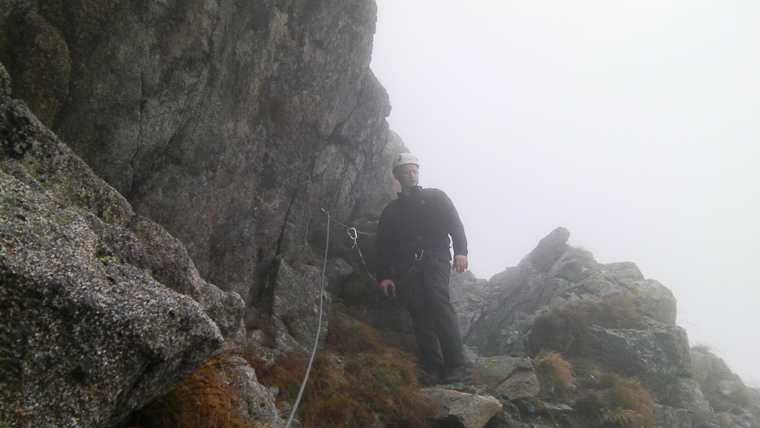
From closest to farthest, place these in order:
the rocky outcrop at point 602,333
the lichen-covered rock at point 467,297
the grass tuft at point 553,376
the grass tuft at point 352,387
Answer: the grass tuft at point 352,387 → the grass tuft at point 553,376 → the rocky outcrop at point 602,333 → the lichen-covered rock at point 467,297

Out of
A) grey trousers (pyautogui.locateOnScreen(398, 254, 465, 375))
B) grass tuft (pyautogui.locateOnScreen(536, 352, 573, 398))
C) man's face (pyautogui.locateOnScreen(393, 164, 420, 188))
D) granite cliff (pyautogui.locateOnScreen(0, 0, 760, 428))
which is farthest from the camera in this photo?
man's face (pyautogui.locateOnScreen(393, 164, 420, 188))

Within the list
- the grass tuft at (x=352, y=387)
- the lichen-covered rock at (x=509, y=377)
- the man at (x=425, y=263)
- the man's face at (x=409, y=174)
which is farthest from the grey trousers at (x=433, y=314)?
the man's face at (x=409, y=174)

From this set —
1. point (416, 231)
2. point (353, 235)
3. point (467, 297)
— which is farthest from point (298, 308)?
point (467, 297)

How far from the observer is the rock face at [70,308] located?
8.32ft

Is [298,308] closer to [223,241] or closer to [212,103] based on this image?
[223,241]

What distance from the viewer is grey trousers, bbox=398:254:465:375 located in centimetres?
973

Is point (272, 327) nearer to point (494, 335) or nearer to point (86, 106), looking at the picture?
point (86, 106)

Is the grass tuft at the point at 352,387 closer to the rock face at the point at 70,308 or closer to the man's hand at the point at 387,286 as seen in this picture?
the man's hand at the point at 387,286

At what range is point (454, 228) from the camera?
38.9ft

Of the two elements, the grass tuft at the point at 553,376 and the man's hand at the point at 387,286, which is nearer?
the grass tuft at the point at 553,376

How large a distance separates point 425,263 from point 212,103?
6353 millimetres

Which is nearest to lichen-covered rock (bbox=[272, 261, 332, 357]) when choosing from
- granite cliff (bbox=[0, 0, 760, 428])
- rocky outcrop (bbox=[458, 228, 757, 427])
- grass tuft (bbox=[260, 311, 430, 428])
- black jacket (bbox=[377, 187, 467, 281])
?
granite cliff (bbox=[0, 0, 760, 428])

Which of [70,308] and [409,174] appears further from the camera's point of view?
[409,174]

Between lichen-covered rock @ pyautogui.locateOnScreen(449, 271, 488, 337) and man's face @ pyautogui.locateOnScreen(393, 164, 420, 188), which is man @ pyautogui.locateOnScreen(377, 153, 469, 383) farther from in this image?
lichen-covered rock @ pyautogui.locateOnScreen(449, 271, 488, 337)
